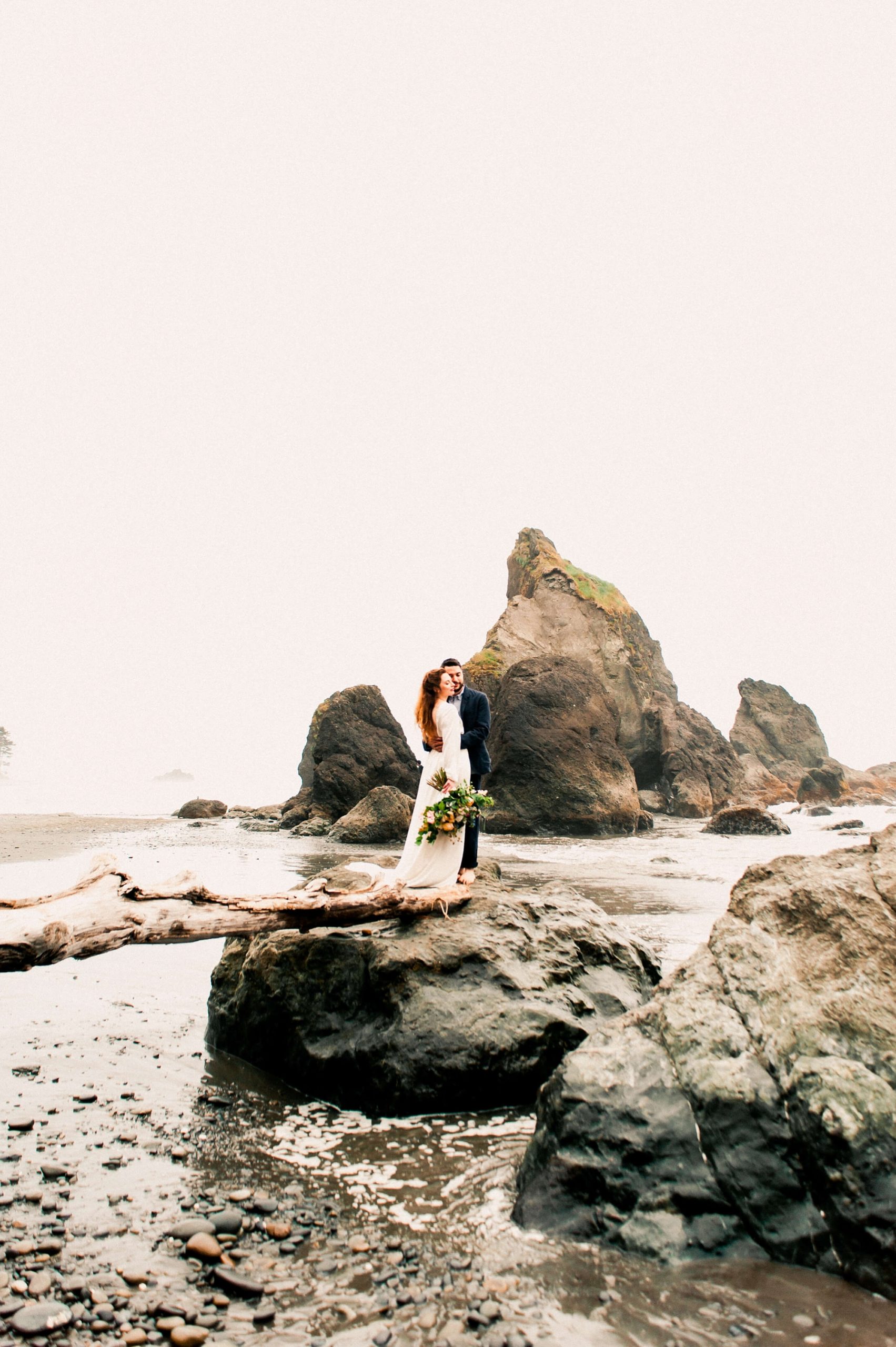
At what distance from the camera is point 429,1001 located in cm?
544

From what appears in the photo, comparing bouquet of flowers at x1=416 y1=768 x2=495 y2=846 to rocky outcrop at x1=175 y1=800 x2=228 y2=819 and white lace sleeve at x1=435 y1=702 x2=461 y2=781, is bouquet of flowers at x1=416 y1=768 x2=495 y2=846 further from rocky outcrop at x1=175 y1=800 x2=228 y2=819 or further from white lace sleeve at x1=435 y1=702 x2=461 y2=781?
rocky outcrop at x1=175 y1=800 x2=228 y2=819

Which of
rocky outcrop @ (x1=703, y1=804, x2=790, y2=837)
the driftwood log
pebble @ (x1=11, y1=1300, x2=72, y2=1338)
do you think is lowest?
pebble @ (x1=11, y1=1300, x2=72, y2=1338)

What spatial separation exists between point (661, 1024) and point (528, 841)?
23275 millimetres

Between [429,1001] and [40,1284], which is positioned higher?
[429,1001]

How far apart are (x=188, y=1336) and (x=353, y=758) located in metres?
29.9

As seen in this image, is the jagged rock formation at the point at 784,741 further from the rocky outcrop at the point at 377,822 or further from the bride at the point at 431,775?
the bride at the point at 431,775

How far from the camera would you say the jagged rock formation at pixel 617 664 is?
45750mm

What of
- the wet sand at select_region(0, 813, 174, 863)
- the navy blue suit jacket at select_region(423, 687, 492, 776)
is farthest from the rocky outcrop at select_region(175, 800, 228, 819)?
the navy blue suit jacket at select_region(423, 687, 492, 776)

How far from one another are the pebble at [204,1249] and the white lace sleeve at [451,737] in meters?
4.91

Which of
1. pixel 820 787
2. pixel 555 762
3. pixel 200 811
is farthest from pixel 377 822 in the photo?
pixel 820 787

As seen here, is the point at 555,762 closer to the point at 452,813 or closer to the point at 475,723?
the point at 475,723

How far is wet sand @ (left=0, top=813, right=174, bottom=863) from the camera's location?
18.8 meters

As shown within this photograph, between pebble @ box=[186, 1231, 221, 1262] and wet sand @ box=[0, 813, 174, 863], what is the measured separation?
1317cm

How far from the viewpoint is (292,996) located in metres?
5.84
